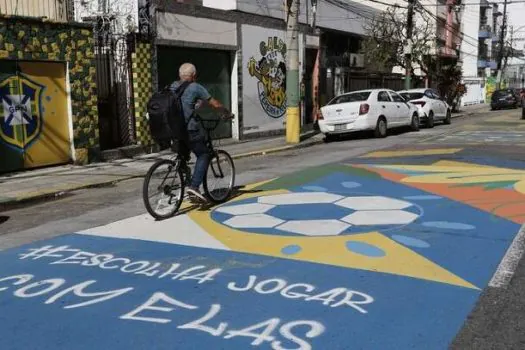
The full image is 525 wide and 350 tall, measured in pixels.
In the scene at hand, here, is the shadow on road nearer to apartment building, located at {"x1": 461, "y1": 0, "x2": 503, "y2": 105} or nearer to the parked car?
the parked car

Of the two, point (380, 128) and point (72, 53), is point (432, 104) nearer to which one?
point (380, 128)

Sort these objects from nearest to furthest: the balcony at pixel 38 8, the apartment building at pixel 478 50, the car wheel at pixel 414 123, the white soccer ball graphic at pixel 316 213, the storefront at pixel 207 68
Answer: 1. the white soccer ball graphic at pixel 316 213
2. the balcony at pixel 38 8
3. the storefront at pixel 207 68
4. the car wheel at pixel 414 123
5. the apartment building at pixel 478 50

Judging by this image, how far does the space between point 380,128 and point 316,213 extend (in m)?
11.8

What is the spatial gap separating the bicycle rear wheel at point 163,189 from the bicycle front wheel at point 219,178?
1.70 ft

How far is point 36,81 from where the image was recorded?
12.3 meters

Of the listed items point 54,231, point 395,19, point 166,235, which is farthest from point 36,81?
point 395,19

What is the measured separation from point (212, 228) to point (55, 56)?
7634 mm

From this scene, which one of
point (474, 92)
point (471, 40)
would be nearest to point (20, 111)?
point (474, 92)

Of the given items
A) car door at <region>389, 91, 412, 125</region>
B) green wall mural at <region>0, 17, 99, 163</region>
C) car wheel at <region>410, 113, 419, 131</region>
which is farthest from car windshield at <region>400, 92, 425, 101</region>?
green wall mural at <region>0, 17, 99, 163</region>

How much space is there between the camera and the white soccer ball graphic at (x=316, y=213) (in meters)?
6.61

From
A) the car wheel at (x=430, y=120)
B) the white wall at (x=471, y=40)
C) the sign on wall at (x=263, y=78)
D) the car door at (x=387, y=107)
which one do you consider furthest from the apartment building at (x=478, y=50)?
the car door at (x=387, y=107)

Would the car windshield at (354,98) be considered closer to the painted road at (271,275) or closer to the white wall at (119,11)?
the white wall at (119,11)

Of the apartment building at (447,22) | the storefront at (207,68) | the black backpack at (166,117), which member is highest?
the apartment building at (447,22)

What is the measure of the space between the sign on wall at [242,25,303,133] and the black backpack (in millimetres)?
12643
